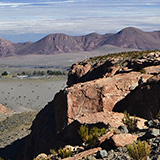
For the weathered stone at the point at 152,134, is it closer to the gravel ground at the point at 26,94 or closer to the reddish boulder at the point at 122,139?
the reddish boulder at the point at 122,139

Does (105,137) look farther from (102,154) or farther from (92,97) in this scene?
(92,97)

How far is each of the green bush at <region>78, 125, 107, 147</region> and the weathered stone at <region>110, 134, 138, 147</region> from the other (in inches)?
34.2

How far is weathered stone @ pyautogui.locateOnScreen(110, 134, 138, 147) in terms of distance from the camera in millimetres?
9247

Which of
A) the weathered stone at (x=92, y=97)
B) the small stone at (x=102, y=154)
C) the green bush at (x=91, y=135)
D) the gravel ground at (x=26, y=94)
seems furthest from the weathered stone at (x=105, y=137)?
the gravel ground at (x=26, y=94)

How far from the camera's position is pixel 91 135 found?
33.3 feet

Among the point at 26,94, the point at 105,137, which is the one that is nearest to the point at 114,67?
the point at 105,137

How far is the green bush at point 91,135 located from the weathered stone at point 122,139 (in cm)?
87

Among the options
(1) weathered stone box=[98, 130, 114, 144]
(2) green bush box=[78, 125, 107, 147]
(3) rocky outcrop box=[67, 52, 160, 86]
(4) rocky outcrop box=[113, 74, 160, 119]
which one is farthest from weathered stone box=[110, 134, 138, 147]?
(3) rocky outcrop box=[67, 52, 160, 86]

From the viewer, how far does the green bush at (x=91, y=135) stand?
1019 cm

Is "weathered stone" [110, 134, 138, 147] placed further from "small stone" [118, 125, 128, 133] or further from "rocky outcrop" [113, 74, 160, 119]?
"rocky outcrop" [113, 74, 160, 119]

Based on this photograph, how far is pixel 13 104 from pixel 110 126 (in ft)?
124

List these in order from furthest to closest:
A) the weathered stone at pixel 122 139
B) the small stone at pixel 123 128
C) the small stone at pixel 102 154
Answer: the small stone at pixel 123 128
the weathered stone at pixel 122 139
the small stone at pixel 102 154

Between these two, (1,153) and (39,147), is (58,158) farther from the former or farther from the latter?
(1,153)

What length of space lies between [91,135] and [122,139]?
1.13 metres
